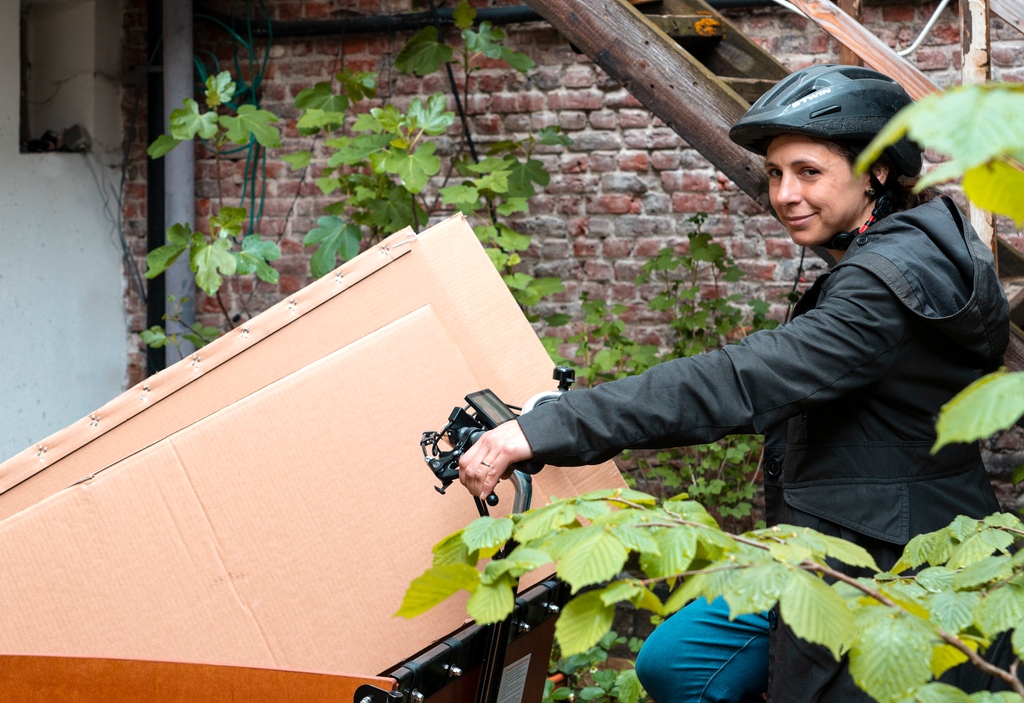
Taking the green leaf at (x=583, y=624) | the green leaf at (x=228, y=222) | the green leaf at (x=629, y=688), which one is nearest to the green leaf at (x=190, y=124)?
the green leaf at (x=228, y=222)

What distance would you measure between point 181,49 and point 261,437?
2779mm

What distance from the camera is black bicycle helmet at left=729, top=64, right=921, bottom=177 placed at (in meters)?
1.60

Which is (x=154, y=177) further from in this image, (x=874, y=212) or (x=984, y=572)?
(x=984, y=572)

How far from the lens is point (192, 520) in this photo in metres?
1.50

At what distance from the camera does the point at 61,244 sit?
12.4 ft

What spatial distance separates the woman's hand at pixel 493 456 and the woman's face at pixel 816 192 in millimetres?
648

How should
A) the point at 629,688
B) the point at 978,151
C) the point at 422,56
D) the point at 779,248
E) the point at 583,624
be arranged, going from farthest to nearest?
the point at 779,248 < the point at 422,56 < the point at 629,688 < the point at 583,624 < the point at 978,151

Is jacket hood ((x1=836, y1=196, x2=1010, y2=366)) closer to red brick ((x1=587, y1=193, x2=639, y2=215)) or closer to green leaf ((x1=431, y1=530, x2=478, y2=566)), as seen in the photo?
green leaf ((x1=431, y1=530, x2=478, y2=566))

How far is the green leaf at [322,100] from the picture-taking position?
11.0 ft

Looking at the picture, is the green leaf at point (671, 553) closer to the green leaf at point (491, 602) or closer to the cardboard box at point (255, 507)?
the green leaf at point (491, 602)

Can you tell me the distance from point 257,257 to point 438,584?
2.33 m

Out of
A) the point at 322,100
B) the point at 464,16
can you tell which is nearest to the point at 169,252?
the point at 322,100

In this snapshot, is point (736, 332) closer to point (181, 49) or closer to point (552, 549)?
point (181, 49)

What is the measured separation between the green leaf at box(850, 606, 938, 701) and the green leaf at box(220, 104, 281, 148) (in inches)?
112
